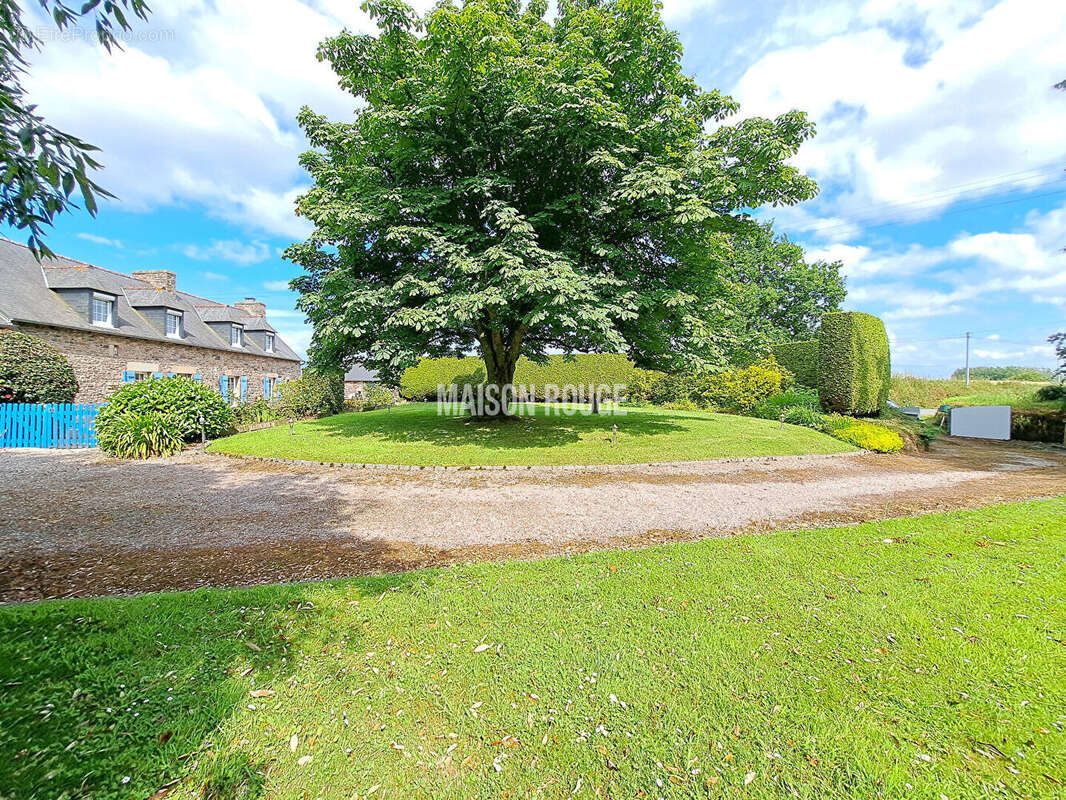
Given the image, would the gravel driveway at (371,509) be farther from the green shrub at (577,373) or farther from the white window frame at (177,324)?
the green shrub at (577,373)

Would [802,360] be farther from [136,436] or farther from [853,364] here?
[136,436]

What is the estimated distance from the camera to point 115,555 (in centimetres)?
429

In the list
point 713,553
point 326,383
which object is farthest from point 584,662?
point 326,383

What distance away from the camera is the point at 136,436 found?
1006cm

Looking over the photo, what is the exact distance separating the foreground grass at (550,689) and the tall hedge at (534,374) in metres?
21.1

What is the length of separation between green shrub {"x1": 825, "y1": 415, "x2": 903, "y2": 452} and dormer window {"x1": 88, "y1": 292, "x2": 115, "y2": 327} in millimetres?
27511

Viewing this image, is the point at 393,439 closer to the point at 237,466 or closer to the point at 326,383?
the point at 237,466

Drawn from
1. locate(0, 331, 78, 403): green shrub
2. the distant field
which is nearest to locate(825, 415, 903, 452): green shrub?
the distant field

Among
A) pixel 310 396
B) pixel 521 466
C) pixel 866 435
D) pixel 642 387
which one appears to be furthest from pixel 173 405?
pixel 642 387

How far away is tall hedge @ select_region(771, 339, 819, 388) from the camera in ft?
56.7

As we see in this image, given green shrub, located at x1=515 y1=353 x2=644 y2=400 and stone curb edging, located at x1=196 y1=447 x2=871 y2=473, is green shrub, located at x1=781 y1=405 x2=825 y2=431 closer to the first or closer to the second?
stone curb edging, located at x1=196 y1=447 x2=871 y2=473

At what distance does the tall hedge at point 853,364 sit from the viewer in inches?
618

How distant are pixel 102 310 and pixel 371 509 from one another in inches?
801

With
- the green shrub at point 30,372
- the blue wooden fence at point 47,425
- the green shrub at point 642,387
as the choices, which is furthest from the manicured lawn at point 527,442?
the green shrub at point 642,387
